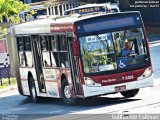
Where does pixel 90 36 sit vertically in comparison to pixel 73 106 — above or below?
above

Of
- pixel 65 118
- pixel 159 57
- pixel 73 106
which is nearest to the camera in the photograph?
pixel 65 118

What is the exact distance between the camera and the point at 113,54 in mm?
22422

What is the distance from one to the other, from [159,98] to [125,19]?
8.78 feet

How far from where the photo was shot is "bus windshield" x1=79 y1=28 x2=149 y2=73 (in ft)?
73.2

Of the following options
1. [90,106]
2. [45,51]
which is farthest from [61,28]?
[90,106]

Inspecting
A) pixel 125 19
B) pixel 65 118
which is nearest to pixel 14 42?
pixel 125 19

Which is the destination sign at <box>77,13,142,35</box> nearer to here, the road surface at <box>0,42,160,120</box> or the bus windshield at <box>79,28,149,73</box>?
the bus windshield at <box>79,28,149,73</box>

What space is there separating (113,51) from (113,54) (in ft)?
0.29

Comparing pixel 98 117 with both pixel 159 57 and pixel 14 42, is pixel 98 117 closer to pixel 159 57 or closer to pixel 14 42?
pixel 14 42

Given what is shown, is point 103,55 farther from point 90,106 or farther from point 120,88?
point 90,106

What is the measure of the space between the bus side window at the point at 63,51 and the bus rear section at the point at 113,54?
1.20 metres

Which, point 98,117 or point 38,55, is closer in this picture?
point 98,117

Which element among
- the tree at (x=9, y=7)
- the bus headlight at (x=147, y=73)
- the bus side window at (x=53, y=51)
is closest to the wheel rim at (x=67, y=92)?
the bus side window at (x=53, y=51)

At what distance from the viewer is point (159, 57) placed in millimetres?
39938
